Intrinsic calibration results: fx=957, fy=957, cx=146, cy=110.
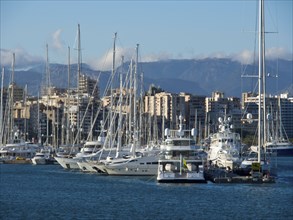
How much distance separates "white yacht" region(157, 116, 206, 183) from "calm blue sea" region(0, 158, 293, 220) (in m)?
0.95

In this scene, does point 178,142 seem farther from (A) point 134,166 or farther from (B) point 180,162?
(A) point 134,166

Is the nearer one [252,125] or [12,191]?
[12,191]

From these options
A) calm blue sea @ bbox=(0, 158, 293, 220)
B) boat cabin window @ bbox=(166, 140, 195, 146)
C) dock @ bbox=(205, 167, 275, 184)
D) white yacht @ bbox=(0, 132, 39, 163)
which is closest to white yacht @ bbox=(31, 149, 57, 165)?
white yacht @ bbox=(0, 132, 39, 163)

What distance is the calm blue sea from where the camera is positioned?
133ft

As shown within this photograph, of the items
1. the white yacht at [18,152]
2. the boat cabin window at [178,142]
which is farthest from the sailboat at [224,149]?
the white yacht at [18,152]

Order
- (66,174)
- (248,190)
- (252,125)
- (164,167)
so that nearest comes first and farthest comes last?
1. (248,190)
2. (164,167)
3. (66,174)
4. (252,125)

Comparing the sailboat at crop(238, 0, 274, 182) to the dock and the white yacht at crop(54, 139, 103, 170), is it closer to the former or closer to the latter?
the dock

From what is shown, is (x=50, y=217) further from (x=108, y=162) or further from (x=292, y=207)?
(x=108, y=162)

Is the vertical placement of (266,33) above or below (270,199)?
above

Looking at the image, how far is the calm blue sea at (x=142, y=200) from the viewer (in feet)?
133

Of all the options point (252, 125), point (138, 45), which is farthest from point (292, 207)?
point (252, 125)

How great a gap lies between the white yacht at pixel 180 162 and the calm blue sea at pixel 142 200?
952mm

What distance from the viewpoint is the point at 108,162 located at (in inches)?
2813

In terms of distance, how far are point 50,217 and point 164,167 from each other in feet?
67.8
